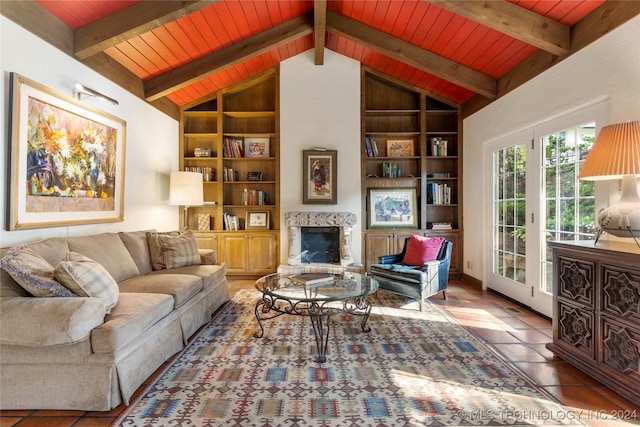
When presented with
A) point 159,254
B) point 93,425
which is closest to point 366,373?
point 93,425

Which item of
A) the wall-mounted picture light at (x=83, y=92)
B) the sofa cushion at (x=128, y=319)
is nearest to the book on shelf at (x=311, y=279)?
the sofa cushion at (x=128, y=319)

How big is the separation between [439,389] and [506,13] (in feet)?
10.9

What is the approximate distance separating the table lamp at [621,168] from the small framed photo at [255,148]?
14.3 feet

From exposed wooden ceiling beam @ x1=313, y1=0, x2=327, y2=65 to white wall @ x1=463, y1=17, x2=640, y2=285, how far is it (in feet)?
8.05

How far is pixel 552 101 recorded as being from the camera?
3234 mm

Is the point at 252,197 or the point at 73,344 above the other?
the point at 252,197

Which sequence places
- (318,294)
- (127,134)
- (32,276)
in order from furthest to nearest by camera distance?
(127,134) → (318,294) → (32,276)

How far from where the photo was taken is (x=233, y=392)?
207 cm

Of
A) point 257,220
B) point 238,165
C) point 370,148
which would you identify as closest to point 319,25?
point 370,148

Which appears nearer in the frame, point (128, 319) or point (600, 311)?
point (128, 319)

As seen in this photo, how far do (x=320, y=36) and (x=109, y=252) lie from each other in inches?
145

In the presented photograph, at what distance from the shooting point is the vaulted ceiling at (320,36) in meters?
2.85

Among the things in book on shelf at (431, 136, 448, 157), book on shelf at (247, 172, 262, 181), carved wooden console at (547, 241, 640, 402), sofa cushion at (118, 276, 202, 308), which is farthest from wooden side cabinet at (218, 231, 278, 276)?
carved wooden console at (547, 241, 640, 402)

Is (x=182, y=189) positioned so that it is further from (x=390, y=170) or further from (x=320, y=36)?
(x=390, y=170)
